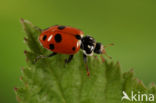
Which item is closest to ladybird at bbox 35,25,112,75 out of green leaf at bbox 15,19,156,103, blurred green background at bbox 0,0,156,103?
green leaf at bbox 15,19,156,103

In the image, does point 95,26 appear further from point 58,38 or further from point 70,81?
point 70,81

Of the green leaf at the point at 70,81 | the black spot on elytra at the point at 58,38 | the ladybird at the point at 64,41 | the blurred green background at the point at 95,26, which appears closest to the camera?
the green leaf at the point at 70,81

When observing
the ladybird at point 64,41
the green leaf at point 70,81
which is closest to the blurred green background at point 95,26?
the ladybird at point 64,41

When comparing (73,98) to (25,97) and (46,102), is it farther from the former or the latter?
(25,97)

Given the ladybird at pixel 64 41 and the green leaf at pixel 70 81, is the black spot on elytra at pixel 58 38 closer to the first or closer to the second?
the ladybird at pixel 64 41

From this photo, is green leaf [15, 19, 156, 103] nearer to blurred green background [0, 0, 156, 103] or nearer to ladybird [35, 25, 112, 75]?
ladybird [35, 25, 112, 75]

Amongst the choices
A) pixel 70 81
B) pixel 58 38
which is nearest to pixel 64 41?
pixel 58 38
